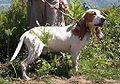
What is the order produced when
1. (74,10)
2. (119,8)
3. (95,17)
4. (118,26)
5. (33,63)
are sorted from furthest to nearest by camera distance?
(119,8)
(118,26)
(74,10)
(33,63)
(95,17)

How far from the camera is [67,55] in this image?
9555 millimetres

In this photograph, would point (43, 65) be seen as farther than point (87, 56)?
No

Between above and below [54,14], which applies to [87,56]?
below

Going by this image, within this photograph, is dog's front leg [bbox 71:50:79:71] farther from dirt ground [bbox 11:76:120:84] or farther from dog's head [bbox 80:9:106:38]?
dog's head [bbox 80:9:106:38]

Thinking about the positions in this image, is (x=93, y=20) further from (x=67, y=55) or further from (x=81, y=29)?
(x=67, y=55)

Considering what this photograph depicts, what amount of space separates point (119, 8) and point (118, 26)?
3.54 feet

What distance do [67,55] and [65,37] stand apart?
2.43 ft

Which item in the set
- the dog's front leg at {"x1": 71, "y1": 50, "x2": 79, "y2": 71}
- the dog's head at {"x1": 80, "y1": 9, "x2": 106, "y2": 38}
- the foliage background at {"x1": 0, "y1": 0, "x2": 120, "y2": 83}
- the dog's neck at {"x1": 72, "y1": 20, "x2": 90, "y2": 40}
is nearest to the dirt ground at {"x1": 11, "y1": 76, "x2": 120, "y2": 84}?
the foliage background at {"x1": 0, "y1": 0, "x2": 120, "y2": 83}

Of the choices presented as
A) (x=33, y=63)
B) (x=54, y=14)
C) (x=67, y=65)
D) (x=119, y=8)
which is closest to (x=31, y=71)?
(x=33, y=63)

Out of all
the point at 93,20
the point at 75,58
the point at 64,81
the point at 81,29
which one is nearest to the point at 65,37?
the point at 81,29

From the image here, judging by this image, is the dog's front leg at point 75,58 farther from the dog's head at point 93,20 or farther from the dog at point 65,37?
the dog's head at point 93,20

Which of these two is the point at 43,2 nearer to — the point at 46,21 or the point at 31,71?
the point at 46,21

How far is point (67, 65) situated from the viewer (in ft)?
30.7

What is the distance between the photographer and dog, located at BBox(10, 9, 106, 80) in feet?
28.5
